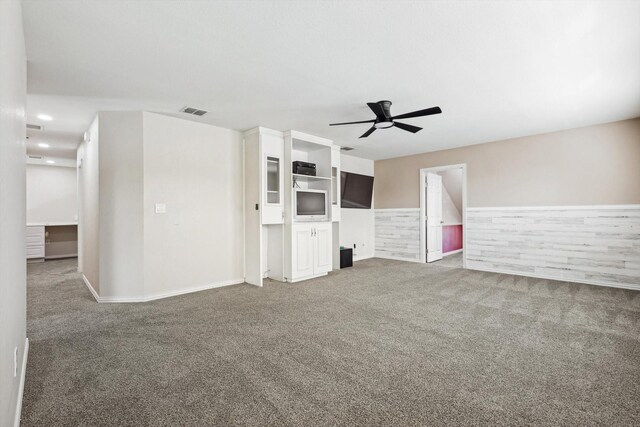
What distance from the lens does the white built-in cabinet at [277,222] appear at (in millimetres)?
4859

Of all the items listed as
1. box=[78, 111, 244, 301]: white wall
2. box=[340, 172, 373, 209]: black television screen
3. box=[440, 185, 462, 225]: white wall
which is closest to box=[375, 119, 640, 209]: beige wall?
box=[340, 172, 373, 209]: black television screen

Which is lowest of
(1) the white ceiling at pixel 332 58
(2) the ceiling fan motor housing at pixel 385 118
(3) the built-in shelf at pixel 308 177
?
(3) the built-in shelf at pixel 308 177

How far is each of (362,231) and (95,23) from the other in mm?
6265

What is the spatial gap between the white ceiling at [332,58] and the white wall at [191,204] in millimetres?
457

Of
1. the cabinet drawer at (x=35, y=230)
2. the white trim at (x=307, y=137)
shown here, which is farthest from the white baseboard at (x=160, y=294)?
the cabinet drawer at (x=35, y=230)

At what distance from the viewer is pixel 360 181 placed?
24.0 ft

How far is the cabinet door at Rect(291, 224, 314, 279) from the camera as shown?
16.6 ft

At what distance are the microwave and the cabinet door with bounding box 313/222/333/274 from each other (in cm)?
20

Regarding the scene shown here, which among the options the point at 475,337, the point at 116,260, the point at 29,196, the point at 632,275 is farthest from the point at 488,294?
the point at 29,196

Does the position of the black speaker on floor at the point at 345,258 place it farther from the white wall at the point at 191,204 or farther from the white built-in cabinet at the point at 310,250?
the white wall at the point at 191,204

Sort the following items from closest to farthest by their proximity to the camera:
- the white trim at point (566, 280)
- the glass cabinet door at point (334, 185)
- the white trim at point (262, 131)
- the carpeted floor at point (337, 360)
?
the carpeted floor at point (337, 360), the white trim at point (566, 280), the white trim at point (262, 131), the glass cabinet door at point (334, 185)

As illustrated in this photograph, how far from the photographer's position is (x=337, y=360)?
7.75 feet

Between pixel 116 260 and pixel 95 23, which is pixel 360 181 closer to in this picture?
A: pixel 116 260

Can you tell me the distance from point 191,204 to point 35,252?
5.66 m
